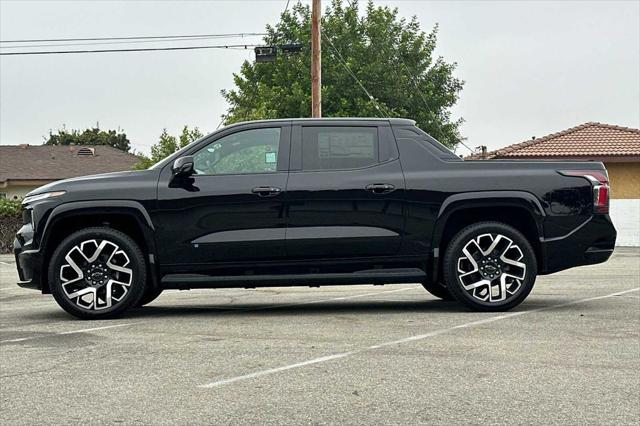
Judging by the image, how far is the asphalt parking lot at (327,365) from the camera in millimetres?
5281

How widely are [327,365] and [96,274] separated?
326 centimetres

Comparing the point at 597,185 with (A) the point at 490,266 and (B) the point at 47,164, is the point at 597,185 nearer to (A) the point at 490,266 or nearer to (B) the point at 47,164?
(A) the point at 490,266

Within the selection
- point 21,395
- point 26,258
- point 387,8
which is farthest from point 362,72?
point 21,395

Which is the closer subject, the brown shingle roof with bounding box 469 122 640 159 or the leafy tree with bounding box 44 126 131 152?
the brown shingle roof with bounding box 469 122 640 159

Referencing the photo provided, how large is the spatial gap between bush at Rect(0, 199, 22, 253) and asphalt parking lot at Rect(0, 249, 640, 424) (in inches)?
801

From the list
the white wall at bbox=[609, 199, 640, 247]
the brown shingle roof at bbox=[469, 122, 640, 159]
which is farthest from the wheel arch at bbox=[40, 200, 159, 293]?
the brown shingle roof at bbox=[469, 122, 640, 159]

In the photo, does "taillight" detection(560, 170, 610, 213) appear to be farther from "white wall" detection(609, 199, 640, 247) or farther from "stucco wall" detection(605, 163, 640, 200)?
"stucco wall" detection(605, 163, 640, 200)

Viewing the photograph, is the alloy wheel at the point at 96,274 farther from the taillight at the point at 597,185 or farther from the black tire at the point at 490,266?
the taillight at the point at 597,185

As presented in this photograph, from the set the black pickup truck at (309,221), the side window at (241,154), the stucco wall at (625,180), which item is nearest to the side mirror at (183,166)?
the black pickup truck at (309,221)

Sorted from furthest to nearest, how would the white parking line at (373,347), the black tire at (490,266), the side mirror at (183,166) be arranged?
the black tire at (490,266)
the side mirror at (183,166)
the white parking line at (373,347)

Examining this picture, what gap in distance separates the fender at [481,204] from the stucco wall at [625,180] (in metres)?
25.8

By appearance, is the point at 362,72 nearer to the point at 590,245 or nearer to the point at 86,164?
the point at 86,164

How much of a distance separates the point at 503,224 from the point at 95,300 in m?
3.96

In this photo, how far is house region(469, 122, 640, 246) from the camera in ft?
98.7
